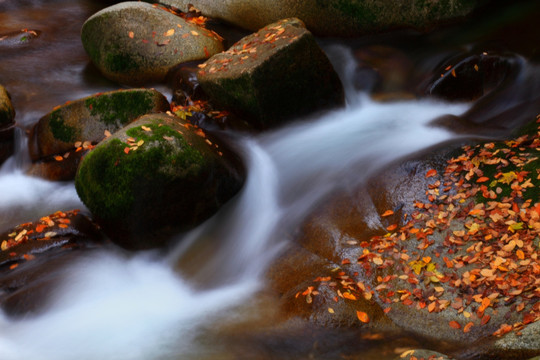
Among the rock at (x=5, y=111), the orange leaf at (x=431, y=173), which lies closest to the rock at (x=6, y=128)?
the rock at (x=5, y=111)

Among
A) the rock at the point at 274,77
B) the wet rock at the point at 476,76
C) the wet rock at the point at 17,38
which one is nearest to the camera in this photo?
the rock at the point at 274,77

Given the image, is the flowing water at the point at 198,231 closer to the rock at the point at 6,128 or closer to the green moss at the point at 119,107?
the rock at the point at 6,128

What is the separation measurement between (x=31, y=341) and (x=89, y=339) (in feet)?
1.97

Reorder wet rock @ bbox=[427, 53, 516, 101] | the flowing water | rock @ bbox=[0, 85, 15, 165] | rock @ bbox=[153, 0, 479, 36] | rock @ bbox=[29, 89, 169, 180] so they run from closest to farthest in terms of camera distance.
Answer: the flowing water
rock @ bbox=[29, 89, 169, 180]
wet rock @ bbox=[427, 53, 516, 101]
rock @ bbox=[0, 85, 15, 165]
rock @ bbox=[153, 0, 479, 36]

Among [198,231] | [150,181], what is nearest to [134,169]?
[150,181]

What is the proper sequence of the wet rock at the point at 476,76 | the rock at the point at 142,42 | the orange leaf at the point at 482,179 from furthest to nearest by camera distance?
the rock at the point at 142,42
the wet rock at the point at 476,76
the orange leaf at the point at 482,179

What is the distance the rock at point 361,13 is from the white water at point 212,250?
1753mm

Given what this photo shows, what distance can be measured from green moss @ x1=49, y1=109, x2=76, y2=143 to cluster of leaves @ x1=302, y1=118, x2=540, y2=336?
4.52 m

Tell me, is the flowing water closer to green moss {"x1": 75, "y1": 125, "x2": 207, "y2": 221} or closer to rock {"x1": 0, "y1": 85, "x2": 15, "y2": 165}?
rock {"x1": 0, "y1": 85, "x2": 15, "y2": 165}

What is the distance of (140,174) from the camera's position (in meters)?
5.94

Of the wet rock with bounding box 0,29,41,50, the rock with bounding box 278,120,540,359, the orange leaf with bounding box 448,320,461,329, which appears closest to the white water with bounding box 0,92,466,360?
the rock with bounding box 278,120,540,359

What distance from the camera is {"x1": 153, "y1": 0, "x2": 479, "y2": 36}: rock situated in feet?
29.9

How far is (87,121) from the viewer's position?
25.3ft

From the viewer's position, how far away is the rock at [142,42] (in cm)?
900
